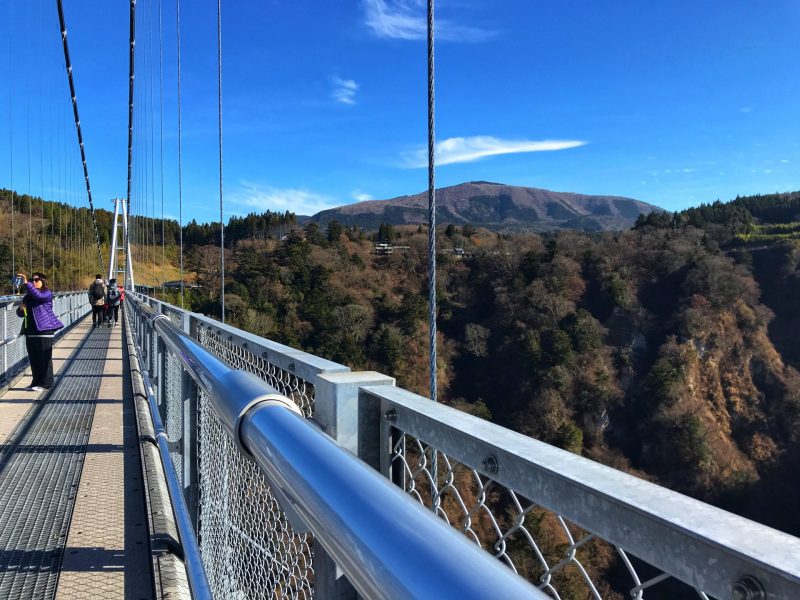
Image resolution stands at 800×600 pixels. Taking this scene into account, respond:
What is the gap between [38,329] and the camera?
482cm

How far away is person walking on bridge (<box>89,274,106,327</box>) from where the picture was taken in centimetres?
1080

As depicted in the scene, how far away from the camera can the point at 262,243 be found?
40.3 meters

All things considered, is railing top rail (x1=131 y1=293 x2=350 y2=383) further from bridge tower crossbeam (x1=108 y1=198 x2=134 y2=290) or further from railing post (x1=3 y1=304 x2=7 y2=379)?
bridge tower crossbeam (x1=108 y1=198 x2=134 y2=290)

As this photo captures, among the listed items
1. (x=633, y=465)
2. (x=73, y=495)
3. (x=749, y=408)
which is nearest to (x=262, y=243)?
(x=633, y=465)

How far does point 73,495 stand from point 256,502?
1.77 meters

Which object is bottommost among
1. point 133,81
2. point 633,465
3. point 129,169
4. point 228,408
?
point 633,465

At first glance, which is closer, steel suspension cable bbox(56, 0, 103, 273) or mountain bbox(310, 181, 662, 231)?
steel suspension cable bbox(56, 0, 103, 273)

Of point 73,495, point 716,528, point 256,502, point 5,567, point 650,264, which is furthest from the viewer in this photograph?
point 650,264

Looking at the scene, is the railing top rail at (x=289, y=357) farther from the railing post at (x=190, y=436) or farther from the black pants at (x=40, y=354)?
the black pants at (x=40, y=354)

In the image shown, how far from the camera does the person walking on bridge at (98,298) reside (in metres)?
10.8

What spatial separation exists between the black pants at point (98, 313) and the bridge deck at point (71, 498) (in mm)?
6905

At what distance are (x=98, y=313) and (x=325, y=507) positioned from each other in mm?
12450

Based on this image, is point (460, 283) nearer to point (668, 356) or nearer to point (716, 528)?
point (668, 356)

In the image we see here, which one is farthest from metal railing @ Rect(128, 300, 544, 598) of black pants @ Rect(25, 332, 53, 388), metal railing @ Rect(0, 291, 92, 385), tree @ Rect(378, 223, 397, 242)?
tree @ Rect(378, 223, 397, 242)
